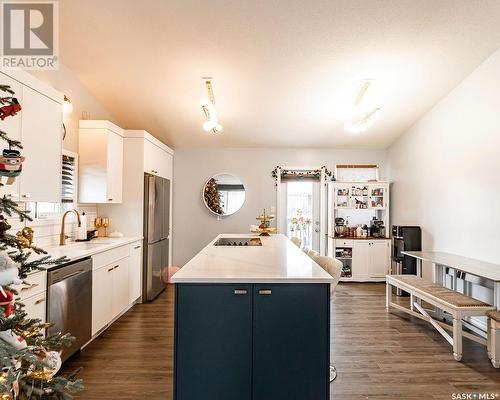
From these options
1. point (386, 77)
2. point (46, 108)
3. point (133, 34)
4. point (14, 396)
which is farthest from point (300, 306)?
point (386, 77)

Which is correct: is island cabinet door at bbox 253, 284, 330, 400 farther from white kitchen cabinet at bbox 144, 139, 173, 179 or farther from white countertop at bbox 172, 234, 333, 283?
white kitchen cabinet at bbox 144, 139, 173, 179

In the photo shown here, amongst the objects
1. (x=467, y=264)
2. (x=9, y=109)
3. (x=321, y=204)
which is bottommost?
(x=467, y=264)

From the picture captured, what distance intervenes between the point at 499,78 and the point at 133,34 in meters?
3.85

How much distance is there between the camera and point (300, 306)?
78.9 inches

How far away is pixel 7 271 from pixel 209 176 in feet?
17.3

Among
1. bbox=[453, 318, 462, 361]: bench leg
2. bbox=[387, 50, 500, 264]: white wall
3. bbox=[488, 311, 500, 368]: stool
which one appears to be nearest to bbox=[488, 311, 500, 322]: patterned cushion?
bbox=[488, 311, 500, 368]: stool

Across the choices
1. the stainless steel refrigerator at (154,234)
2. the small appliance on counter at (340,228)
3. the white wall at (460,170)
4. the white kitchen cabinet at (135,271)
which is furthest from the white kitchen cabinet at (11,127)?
the small appliance on counter at (340,228)

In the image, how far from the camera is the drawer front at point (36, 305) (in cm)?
224

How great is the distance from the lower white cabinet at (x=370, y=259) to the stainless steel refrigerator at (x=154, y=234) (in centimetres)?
329

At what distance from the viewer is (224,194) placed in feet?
21.0

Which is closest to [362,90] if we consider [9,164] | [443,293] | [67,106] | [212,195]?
[443,293]

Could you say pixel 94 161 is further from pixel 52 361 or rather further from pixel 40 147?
pixel 52 361

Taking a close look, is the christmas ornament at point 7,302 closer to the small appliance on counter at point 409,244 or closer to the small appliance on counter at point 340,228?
the small appliance on counter at point 409,244

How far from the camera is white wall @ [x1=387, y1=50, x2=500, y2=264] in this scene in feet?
12.0
